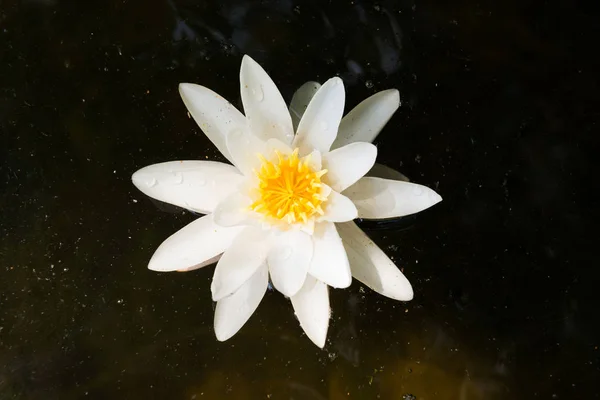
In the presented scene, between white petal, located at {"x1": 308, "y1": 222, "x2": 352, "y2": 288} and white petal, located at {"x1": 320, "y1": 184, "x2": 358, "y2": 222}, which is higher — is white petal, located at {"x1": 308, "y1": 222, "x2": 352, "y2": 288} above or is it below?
below

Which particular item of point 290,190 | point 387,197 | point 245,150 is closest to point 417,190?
point 387,197

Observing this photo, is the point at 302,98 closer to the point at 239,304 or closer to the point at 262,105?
the point at 262,105

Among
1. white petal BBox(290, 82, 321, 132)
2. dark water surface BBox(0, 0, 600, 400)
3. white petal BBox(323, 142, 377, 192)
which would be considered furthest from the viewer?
dark water surface BBox(0, 0, 600, 400)

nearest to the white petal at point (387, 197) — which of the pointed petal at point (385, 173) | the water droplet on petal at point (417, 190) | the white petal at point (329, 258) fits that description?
the water droplet on petal at point (417, 190)

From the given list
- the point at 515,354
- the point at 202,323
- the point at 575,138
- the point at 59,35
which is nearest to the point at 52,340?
the point at 202,323

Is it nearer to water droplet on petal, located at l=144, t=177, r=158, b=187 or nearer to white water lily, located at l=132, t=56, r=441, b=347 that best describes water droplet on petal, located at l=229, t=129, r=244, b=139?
white water lily, located at l=132, t=56, r=441, b=347

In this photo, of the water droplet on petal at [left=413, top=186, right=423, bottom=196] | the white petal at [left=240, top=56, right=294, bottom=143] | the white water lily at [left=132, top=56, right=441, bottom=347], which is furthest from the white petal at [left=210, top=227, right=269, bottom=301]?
the water droplet on petal at [left=413, top=186, right=423, bottom=196]

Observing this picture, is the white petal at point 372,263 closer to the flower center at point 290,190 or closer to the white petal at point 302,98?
the flower center at point 290,190
